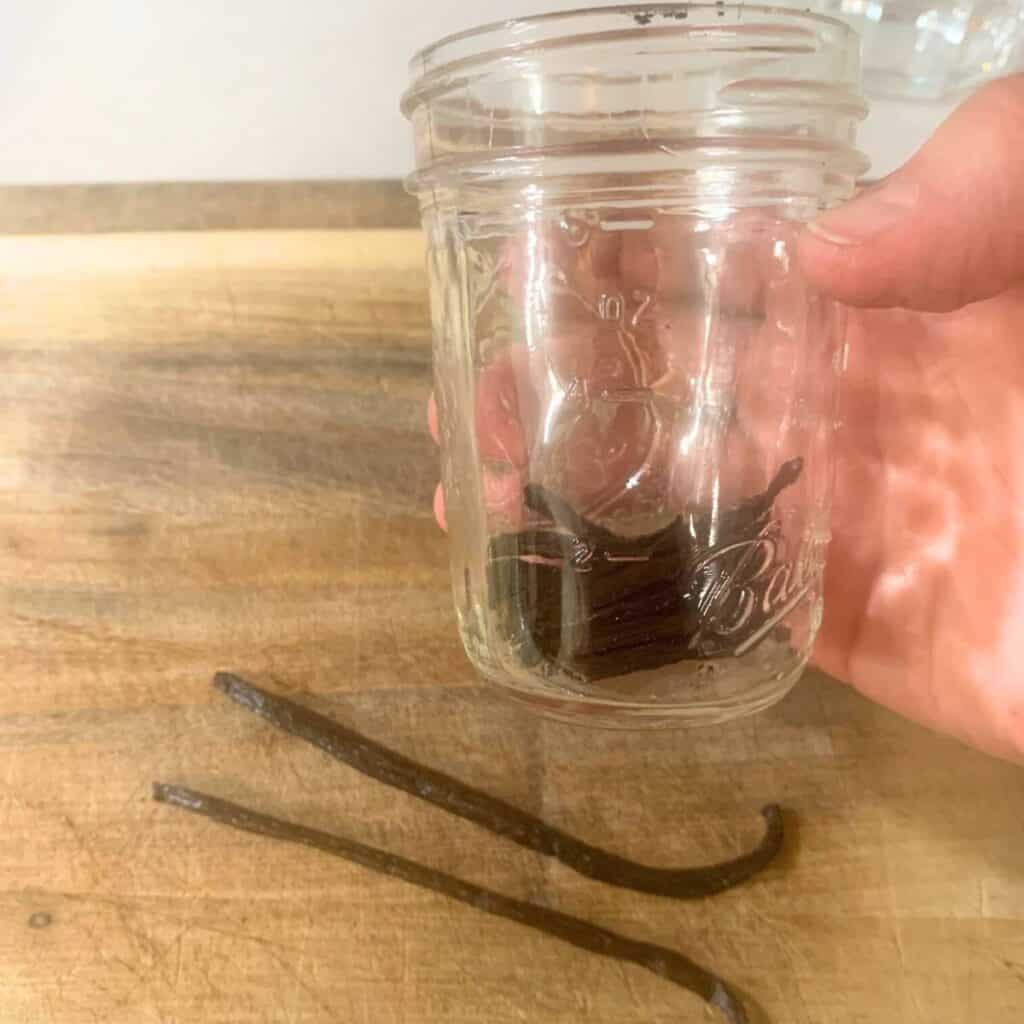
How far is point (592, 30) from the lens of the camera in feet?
1.87

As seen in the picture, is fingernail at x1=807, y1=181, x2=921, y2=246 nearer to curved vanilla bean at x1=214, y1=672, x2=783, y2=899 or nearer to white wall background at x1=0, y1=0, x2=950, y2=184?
white wall background at x1=0, y1=0, x2=950, y2=184

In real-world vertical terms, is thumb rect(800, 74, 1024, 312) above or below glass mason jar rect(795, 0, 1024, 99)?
below

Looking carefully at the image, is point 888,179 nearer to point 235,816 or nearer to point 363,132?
point 363,132

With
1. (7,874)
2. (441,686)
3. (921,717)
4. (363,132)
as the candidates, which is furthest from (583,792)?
(363,132)

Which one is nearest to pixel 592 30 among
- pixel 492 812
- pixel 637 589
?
pixel 637 589

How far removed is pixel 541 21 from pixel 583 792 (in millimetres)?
522

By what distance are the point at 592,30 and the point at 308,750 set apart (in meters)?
0.53

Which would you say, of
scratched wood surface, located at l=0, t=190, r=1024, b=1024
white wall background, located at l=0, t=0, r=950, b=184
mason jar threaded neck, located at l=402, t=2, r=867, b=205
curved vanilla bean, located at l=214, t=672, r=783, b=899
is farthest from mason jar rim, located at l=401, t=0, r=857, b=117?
curved vanilla bean, located at l=214, t=672, r=783, b=899

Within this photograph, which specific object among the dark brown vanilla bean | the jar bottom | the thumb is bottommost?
the jar bottom

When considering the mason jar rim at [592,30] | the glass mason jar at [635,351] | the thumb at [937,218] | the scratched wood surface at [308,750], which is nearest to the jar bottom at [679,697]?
the glass mason jar at [635,351]

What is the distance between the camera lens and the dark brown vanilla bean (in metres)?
0.64

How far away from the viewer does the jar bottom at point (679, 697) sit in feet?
2.15

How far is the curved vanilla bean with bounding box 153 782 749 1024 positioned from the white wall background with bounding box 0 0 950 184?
499 mm

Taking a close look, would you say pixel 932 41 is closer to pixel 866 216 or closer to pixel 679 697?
pixel 866 216
